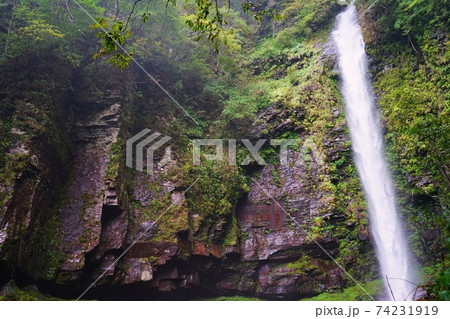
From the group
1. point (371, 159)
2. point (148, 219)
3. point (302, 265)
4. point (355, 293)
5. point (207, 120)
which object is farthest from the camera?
point (207, 120)

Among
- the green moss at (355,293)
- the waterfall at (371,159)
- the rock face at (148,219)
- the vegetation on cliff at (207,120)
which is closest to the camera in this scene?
the rock face at (148,219)

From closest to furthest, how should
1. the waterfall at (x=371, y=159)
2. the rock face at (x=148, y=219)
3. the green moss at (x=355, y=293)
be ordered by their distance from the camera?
the rock face at (x=148, y=219) → the green moss at (x=355, y=293) → the waterfall at (x=371, y=159)

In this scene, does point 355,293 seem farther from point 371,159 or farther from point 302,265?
point 371,159

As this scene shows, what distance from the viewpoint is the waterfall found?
9.17m

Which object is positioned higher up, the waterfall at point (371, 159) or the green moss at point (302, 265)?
the waterfall at point (371, 159)

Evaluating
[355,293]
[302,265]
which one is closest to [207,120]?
[302,265]

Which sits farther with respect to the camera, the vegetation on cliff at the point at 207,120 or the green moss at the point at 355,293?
the green moss at the point at 355,293

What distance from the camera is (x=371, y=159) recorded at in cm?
1093

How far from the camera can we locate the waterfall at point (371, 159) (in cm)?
917

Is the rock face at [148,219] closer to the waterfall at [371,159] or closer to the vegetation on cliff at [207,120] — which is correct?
the vegetation on cliff at [207,120]

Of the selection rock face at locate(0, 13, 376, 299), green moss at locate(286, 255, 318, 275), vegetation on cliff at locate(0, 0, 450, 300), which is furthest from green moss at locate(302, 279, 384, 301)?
green moss at locate(286, 255, 318, 275)

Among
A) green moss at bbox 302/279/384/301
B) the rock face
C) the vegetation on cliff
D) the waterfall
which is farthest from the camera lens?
the waterfall

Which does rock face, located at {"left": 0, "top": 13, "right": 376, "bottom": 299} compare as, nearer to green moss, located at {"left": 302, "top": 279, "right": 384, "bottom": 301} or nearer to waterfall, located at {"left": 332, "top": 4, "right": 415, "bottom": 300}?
green moss, located at {"left": 302, "top": 279, "right": 384, "bottom": 301}

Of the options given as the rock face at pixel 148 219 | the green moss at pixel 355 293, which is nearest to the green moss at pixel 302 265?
the rock face at pixel 148 219
